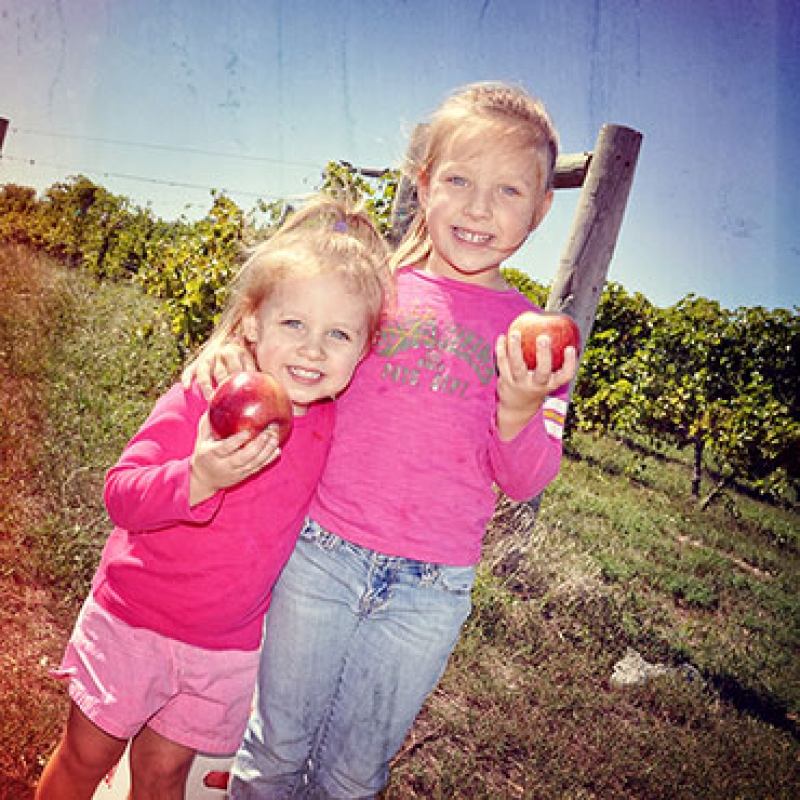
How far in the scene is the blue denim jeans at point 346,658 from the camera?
1.44 metres

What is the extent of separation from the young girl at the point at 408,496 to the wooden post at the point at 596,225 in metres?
2.06

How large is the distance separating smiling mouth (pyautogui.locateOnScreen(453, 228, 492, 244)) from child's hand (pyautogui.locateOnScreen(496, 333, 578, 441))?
340 mm

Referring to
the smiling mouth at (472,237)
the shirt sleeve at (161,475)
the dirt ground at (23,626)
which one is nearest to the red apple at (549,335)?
the smiling mouth at (472,237)

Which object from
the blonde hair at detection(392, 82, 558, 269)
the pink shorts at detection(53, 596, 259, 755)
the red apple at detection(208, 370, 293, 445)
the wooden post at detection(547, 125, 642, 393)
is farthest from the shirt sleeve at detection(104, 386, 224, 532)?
the wooden post at detection(547, 125, 642, 393)

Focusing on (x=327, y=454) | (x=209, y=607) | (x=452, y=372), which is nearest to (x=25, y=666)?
(x=209, y=607)

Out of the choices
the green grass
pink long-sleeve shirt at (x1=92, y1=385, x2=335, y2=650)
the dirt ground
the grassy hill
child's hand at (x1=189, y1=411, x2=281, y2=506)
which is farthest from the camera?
the green grass

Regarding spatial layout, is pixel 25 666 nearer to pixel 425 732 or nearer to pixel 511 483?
pixel 425 732

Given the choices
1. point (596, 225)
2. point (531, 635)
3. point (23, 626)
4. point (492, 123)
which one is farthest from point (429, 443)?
point (531, 635)

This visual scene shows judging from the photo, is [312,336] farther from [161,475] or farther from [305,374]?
[161,475]

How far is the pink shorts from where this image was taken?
138 centimetres

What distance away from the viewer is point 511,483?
1453mm

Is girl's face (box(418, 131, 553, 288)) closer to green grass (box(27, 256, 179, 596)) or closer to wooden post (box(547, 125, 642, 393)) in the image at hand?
wooden post (box(547, 125, 642, 393))

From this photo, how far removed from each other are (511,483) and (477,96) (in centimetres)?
100

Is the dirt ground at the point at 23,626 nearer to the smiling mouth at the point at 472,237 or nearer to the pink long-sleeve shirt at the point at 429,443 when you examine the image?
the pink long-sleeve shirt at the point at 429,443
